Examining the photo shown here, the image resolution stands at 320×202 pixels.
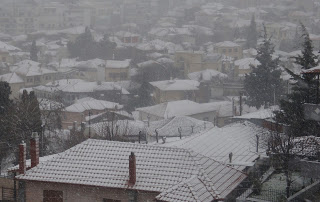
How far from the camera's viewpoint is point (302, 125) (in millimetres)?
22828

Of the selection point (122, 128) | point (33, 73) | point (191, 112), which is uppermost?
point (122, 128)

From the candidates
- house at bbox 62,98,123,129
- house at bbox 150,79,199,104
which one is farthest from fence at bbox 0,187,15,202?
house at bbox 150,79,199,104

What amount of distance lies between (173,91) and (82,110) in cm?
1092

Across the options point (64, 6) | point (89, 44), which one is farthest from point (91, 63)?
point (64, 6)

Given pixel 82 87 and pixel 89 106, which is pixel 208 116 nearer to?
pixel 89 106

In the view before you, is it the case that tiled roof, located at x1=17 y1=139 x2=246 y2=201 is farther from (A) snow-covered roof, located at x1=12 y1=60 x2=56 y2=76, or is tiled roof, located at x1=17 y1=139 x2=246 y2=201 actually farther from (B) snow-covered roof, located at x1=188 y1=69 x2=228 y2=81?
(A) snow-covered roof, located at x1=12 y1=60 x2=56 y2=76

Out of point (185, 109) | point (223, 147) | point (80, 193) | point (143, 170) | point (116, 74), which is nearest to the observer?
point (143, 170)

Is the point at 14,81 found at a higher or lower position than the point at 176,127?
lower

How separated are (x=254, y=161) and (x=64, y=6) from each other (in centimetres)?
10111

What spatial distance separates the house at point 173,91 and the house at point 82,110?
5.93m

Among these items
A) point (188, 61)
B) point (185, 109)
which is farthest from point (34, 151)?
point (188, 61)

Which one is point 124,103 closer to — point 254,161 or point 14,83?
point 14,83

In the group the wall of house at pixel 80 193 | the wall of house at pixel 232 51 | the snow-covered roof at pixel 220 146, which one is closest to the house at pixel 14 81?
the wall of house at pixel 232 51

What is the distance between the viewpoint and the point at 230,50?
7906 centimetres
